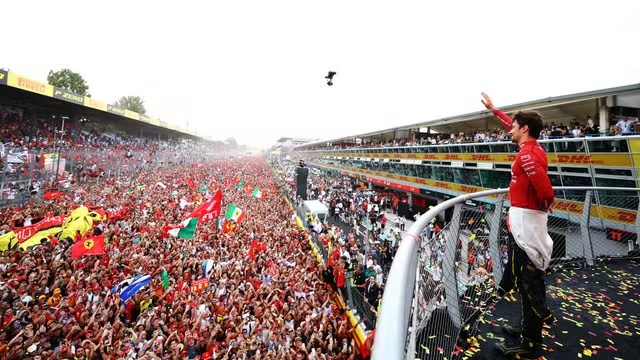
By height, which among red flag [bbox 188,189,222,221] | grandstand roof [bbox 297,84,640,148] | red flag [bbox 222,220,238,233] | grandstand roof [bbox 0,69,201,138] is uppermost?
grandstand roof [bbox 0,69,201,138]

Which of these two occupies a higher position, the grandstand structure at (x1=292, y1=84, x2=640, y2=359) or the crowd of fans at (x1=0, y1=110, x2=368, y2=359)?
the grandstand structure at (x1=292, y1=84, x2=640, y2=359)

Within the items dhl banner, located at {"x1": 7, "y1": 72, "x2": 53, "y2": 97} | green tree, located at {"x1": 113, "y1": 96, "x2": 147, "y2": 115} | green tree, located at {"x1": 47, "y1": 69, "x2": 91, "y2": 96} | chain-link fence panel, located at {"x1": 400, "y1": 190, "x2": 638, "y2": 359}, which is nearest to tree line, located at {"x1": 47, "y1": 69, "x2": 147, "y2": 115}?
green tree, located at {"x1": 47, "y1": 69, "x2": 91, "y2": 96}

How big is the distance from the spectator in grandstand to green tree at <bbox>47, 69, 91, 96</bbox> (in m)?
69.0

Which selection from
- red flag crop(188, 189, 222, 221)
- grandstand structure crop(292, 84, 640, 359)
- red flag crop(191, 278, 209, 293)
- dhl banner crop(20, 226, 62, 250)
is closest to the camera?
grandstand structure crop(292, 84, 640, 359)

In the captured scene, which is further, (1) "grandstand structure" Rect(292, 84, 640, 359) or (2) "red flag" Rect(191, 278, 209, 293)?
(2) "red flag" Rect(191, 278, 209, 293)

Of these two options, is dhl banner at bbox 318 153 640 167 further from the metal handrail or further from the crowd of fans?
the metal handrail

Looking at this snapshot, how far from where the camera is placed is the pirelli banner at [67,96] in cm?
2353

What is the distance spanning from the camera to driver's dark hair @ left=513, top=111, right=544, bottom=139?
2377 millimetres

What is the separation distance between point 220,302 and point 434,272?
7192 millimetres

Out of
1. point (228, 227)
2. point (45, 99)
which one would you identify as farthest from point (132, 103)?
point (228, 227)

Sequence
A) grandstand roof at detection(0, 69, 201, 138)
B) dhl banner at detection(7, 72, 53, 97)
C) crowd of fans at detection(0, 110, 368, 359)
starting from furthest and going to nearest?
grandstand roof at detection(0, 69, 201, 138) → dhl banner at detection(7, 72, 53, 97) → crowd of fans at detection(0, 110, 368, 359)

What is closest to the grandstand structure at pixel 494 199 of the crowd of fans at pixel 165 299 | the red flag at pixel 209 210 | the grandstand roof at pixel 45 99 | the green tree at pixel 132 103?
Answer: the crowd of fans at pixel 165 299

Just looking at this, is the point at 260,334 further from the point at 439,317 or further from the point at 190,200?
the point at 190,200

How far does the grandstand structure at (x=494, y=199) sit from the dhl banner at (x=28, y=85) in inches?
1106
